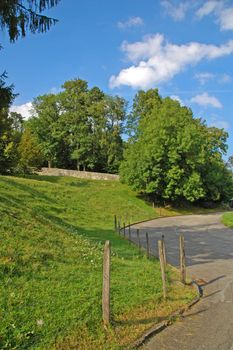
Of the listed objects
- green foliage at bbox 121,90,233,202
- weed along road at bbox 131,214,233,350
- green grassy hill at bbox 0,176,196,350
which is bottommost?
weed along road at bbox 131,214,233,350

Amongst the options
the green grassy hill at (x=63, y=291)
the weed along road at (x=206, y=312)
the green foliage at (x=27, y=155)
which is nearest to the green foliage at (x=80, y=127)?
the green foliage at (x=27, y=155)

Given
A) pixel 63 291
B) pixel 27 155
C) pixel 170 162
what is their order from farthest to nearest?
pixel 27 155 < pixel 170 162 < pixel 63 291

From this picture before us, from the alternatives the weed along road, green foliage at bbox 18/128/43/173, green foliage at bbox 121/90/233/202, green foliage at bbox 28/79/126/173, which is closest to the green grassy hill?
the weed along road

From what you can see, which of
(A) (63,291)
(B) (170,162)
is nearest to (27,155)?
(B) (170,162)

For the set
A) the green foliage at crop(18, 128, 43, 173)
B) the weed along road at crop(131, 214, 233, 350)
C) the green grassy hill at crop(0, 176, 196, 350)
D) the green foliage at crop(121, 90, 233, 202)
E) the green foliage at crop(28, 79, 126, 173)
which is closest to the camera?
the green grassy hill at crop(0, 176, 196, 350)

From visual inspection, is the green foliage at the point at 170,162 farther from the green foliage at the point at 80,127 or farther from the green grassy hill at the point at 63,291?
the green grassy hill at the point at 63,291

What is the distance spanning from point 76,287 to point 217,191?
39598mm

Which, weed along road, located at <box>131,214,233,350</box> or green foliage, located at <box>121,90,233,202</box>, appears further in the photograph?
green foliage, located at <box>121,90,233,202</box>

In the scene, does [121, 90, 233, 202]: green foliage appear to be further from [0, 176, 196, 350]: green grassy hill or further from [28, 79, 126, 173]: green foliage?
[0, 176, 196, 350]: green grassy hill

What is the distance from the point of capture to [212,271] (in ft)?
36.5

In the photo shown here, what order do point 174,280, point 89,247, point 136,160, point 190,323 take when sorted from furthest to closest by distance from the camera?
point 136,160 → point 89,247 → point 174,280 → point 190,323

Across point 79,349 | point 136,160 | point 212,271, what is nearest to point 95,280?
point 79,349

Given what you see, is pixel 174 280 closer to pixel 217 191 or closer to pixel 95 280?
pixel 95 280

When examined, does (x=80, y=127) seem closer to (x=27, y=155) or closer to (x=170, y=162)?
(x=27, y=155)
